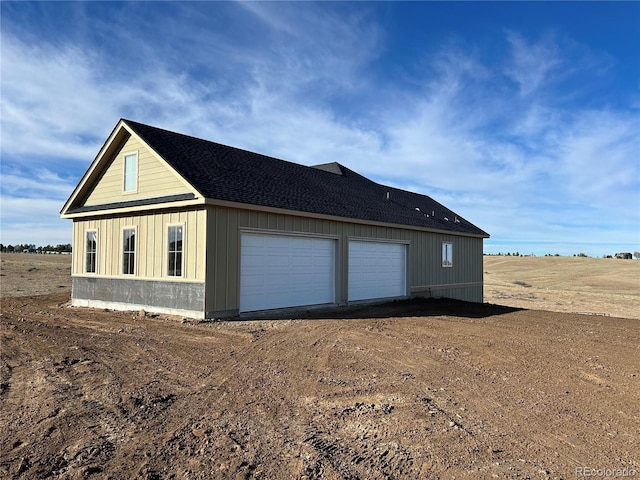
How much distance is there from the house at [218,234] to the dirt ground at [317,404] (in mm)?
2272

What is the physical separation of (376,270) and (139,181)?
8327mm

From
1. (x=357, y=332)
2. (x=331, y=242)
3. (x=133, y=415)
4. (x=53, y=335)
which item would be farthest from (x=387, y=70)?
(x=133, y=415)

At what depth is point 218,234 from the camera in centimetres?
1165

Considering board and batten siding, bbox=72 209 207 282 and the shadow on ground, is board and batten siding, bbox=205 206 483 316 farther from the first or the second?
the shadow on ground

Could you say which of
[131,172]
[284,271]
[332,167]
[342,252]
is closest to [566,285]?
[332,167]

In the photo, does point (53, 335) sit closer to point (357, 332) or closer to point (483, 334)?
point (357, 332)

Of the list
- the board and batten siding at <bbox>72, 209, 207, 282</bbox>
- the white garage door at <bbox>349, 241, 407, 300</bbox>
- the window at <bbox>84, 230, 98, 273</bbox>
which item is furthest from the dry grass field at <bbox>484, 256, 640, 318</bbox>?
the window at <bbox>84, 230, 98, 273</bbox>

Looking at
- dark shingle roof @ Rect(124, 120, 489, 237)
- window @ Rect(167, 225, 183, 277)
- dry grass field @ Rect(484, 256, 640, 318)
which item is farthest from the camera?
dry grass field @ Rect(484, 256, 640, 318)

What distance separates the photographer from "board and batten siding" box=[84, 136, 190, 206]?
12.7 metres

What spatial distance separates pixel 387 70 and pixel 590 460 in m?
15.0

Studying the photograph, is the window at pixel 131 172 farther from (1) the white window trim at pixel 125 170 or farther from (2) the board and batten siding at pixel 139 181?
(2) the board and batten siding at pixel 139 181

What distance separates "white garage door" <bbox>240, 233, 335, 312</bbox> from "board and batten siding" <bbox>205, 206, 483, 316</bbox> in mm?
271

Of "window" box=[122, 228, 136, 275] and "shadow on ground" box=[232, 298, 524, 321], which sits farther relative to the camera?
"window" box=[122, 228, 136, 275]

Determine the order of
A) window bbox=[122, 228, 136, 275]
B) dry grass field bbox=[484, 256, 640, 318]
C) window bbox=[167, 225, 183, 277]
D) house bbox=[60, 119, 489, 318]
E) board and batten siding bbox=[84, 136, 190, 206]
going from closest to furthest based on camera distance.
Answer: house bbox=[60, 119, 489, 318]
window bbox=[167, 225, 183, 277]
board and batten siding bbox=[84, 136, 190, 206]
window bbox=[122, 228, 136, 275]
dry grass field bbox=[484, 256, 640, 318]
